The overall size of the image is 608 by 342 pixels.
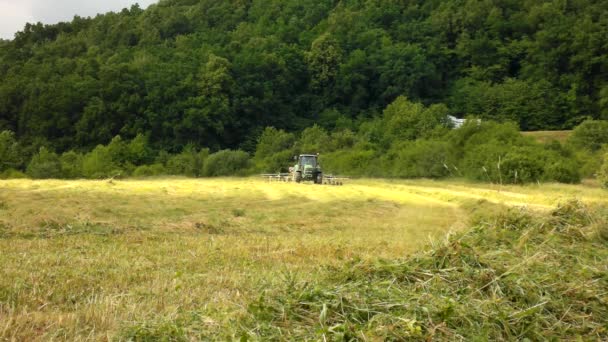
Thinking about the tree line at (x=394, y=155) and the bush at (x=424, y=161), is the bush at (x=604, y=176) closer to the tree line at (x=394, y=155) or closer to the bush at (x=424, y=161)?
the tree line at (x=394, y=155)

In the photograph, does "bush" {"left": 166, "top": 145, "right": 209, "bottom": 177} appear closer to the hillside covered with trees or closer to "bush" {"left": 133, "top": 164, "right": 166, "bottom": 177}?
"bush" {"left": 133, "top": 164, "right": 166, "bottom": 177}

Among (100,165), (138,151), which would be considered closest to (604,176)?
(100,165)

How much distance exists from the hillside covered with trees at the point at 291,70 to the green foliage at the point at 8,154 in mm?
5806

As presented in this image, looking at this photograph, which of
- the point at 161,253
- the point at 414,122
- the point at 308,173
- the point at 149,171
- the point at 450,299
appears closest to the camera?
the point at 450,299

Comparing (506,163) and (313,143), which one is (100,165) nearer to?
(313,143)

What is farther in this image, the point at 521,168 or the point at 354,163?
the point at 354,163

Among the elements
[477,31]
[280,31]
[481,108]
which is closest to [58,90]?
[280,31]

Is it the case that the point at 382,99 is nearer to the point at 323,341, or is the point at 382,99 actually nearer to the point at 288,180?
the point at 288,180

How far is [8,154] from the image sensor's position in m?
56.6

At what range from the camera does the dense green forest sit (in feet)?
189

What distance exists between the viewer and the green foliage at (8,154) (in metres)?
55.9

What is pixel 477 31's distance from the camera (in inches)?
3519

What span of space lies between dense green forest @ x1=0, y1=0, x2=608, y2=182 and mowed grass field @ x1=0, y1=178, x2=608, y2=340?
1168 inches

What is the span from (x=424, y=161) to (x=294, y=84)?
4578 cm
